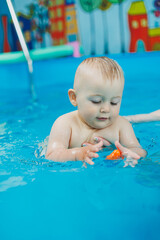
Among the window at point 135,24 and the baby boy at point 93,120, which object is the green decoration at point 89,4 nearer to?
the window at point 135,24

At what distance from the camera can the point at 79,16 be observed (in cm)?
622

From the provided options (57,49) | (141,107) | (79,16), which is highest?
(79,16)

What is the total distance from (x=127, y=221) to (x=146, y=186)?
26 cm

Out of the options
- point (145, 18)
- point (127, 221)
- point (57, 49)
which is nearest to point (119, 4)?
point (145, 18)

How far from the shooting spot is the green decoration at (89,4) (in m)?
6.07

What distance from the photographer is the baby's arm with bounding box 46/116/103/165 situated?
5.45ft

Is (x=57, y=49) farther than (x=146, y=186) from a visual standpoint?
Yes

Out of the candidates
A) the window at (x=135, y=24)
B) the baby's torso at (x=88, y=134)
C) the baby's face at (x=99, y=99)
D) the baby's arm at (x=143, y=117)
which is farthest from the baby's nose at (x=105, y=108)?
the window at (x=135, y=24)

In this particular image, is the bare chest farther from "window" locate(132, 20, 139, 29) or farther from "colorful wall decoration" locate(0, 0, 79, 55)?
"colorful wall decoration" locate(0, 0, 79, 55)

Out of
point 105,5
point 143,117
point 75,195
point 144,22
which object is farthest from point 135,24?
point 75,195

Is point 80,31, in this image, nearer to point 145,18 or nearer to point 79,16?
point 79,16

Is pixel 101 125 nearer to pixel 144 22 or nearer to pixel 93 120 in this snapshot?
pixel 93 120

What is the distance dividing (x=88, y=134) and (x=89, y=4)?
478cm

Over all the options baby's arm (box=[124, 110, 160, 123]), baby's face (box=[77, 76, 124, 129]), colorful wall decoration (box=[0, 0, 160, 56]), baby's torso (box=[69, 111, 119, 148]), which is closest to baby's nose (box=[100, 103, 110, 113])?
baby's face (box=[77, 76, 124, 129])
